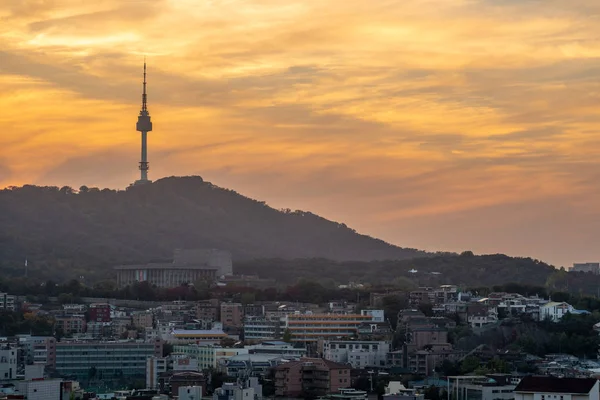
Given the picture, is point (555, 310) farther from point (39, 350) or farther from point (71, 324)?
point (71, 324)

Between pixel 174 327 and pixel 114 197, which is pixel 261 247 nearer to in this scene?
pixel 114 197

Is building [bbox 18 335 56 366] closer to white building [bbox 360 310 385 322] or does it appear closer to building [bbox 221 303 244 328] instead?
building [bbox 221 303 244 328]

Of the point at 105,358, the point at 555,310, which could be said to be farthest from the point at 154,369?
the point at 555,310

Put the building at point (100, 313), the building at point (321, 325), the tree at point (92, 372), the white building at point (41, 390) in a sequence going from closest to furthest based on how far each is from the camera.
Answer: the white building at point (41, 390) < the tree at point (92, 372) < the building at point (321, 325) < the building at point (100, 313)

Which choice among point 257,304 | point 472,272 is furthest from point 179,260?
point 257,304

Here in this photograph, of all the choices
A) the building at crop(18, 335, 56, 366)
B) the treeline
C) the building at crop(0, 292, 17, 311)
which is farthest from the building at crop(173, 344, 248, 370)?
the treeline

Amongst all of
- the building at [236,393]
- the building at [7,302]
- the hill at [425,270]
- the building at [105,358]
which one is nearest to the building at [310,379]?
the building at [236,393]

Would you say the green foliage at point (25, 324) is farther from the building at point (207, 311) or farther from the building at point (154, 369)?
the building at point (154, 369)
